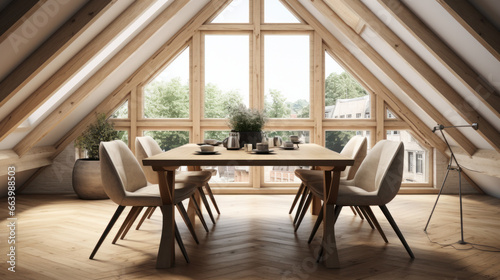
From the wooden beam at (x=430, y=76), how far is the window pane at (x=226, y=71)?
210cm

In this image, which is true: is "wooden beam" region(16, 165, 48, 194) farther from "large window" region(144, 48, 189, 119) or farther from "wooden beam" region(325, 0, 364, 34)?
"wooden beam" region(325, 0, 364, 34)

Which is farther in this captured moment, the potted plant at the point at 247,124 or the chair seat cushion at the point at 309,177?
the potted plant at the point at 247,124

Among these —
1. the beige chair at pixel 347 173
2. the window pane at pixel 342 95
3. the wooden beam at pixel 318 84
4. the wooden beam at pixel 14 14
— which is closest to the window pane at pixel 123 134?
the wooden beam at pixel 318 84

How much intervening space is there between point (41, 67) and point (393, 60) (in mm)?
3611

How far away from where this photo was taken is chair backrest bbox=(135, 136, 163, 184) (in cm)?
355

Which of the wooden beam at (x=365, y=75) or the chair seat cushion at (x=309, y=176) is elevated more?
the wooden beam at (x=365, y=75)

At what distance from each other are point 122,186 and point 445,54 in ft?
9.50

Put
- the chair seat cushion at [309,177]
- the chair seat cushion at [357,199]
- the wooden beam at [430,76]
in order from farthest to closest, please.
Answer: the wooden beam at [430,76]
the chair seat cushion at [309,177]
the chair seat cushion at [357,199]

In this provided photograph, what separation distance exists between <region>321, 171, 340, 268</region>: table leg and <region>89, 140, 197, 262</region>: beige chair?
0.94m

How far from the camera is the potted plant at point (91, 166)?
16.1ft

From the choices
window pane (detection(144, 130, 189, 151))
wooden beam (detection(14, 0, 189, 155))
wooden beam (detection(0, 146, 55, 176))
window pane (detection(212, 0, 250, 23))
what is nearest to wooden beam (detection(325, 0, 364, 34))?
window pane (detection(212, 0, 250, 23))

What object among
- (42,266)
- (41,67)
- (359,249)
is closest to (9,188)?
(41,67)

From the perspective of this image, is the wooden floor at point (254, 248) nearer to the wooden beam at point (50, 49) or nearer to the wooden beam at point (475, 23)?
the wooden beam at point (50, 49)

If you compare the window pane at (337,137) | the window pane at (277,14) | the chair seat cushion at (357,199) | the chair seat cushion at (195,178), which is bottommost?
the chair seat cushion at (357,199)
